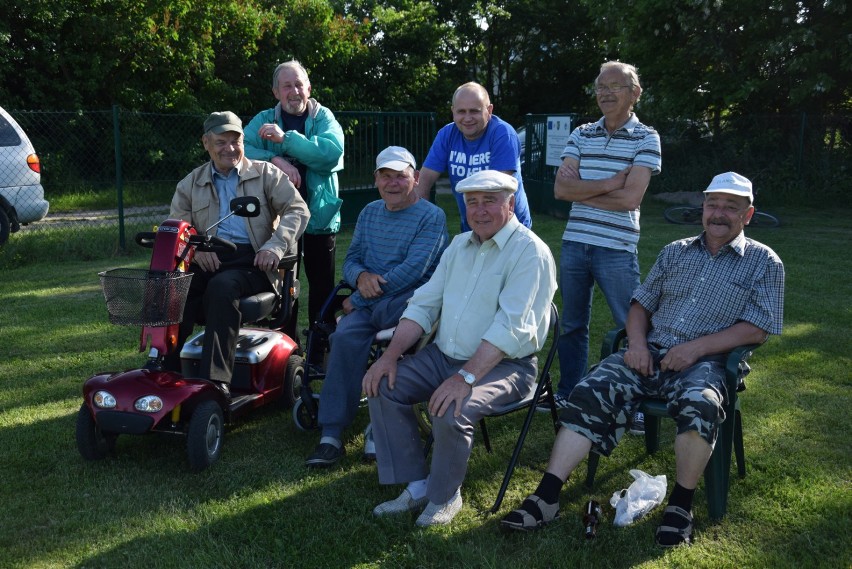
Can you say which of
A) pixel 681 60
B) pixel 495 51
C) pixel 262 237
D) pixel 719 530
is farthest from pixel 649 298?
pixel 495 51

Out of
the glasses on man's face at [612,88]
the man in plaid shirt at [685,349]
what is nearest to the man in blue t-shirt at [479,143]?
the glasses on man's face at [612,88]

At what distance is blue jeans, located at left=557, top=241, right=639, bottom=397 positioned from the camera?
4.22 metres

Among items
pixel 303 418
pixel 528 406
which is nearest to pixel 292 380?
pixel 303 418

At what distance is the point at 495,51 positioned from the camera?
93.9 ft

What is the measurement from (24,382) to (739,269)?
432 centimetres

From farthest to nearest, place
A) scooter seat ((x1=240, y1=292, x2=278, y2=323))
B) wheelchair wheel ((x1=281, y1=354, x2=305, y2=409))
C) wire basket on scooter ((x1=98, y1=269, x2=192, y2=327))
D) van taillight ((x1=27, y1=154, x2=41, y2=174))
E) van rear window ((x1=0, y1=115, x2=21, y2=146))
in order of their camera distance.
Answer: van taillight ((x1=27, y1=154, x2=41, y2=174)), van rear window ((x1=0, y1=115, x2=21, y2=146)), wheelchair wheel ((x1=281, y1=354, x2=305, y2=409)), scooter seat ((x1=240, y1=292, x2=278, y2=323)), wire basket on scooter ((x1=98, y1=269, x2=192, y2=327))

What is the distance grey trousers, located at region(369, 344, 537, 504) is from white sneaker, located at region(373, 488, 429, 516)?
2.8 inches

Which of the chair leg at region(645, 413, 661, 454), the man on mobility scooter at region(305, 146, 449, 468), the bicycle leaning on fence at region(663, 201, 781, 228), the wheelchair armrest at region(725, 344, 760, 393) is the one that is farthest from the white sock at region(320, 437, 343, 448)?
the bicycle leaning on fence at region(663, 201, 781, 228)

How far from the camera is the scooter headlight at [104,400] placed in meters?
3.88

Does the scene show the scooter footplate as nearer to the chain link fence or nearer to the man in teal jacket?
the man in teal jacket

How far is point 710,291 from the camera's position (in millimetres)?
3672

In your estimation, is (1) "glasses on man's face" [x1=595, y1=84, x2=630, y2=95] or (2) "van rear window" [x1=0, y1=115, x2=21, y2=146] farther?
(2) "van rear window" [x1=0, y1=115, x2=21, y2=146]

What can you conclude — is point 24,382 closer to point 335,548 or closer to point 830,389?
point 335,548

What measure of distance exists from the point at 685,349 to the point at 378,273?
1.66 m
